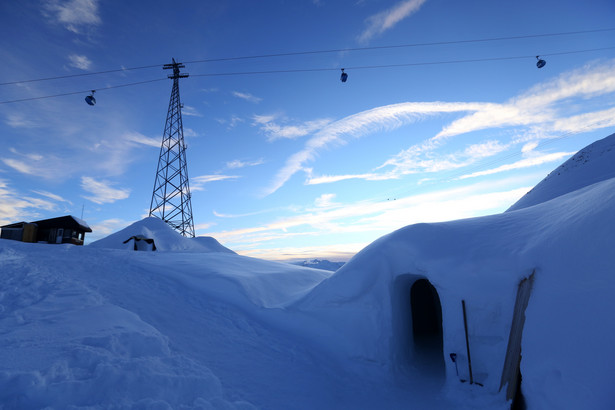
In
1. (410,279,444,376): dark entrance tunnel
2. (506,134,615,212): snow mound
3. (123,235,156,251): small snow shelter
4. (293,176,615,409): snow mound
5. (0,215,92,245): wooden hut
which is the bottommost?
(410,279,444,376): dark entrance tunnel

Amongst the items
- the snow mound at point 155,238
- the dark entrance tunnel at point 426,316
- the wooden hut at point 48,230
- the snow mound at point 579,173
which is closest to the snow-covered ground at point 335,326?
the dark entrance tunnel at point 426,316

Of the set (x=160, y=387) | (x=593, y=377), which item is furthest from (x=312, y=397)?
(x=593, y=377)

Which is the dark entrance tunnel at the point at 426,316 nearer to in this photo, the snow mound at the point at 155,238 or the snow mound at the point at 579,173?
the snow mound at the point at 579,173

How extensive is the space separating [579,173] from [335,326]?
695 inches

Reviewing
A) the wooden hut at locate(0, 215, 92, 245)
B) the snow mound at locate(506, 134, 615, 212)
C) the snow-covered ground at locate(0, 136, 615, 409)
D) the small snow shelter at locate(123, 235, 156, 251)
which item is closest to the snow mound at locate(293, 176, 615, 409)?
the snow-covered ground at locate(0, 136, 615, 409)

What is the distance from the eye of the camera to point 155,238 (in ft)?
91.9

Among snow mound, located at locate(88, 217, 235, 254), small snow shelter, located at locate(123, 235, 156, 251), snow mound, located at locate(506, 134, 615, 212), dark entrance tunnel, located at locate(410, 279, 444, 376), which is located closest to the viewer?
dark entrance tunnel, located at locate(410, 279, 444, 376)

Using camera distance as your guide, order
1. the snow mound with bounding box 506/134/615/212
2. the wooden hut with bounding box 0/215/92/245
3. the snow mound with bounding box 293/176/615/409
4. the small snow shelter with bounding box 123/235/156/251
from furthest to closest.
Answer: the small snow shelter with bounding box 123/235/156/251 < the wooden hut with bounding box 0/215/92/245 < the snow mound with bounding box 506/134/615/212 < the snow mound with bounding box 293/176/615/409

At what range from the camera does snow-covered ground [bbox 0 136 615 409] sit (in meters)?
4.23

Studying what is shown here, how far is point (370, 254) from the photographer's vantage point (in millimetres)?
9484

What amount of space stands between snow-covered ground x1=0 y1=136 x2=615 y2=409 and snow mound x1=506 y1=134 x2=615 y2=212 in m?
10.5

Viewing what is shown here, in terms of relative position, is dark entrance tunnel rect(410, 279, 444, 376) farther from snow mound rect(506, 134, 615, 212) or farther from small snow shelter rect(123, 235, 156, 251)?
small snow shelter rect(123, 235, 156, 251)

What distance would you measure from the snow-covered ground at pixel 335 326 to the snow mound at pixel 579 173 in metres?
10.5

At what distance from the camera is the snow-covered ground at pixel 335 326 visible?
166 inches
